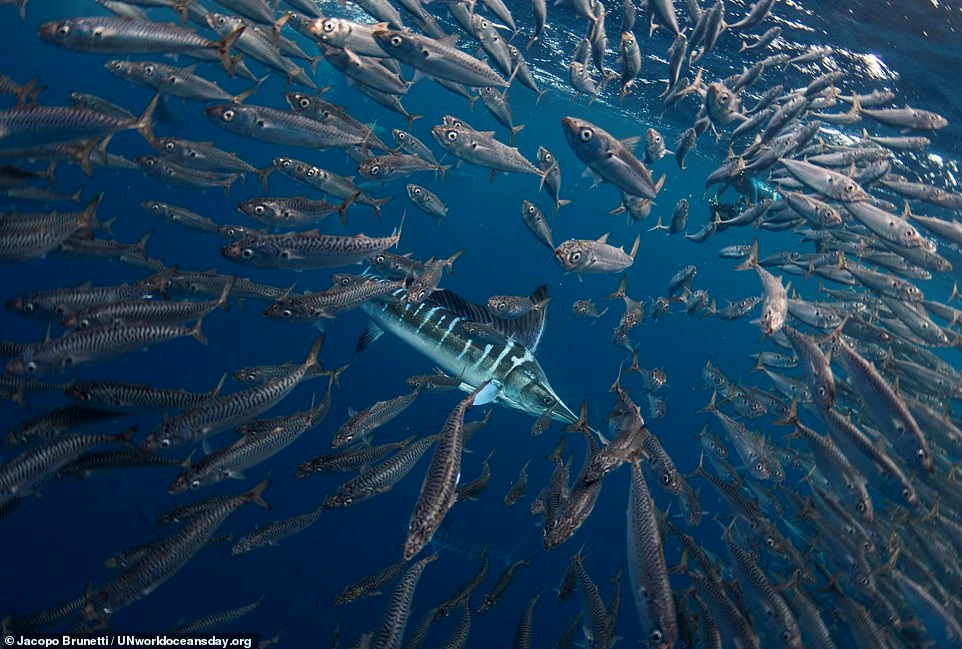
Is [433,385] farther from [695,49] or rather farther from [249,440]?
[695,49]

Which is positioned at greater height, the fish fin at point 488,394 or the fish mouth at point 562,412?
the fish mouth at point 562,412

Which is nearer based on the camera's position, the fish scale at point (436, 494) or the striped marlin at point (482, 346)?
the fish scale at point (436, 494)

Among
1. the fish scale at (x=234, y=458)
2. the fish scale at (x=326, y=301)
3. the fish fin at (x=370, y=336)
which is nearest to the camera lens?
the fish scale at (x=234, y=458)

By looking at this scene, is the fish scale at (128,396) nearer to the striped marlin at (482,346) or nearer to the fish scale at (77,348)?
the fish scale at (77,348)

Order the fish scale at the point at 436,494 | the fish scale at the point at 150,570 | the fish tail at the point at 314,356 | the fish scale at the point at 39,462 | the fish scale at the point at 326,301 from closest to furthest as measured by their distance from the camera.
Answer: the fish scale at the point at 436,494 → the fish scale at the point at 39,462 → the fish scale at the point at 150,570 → the fish tail at the point at 314,356 → the fish scale at the point at 326,301

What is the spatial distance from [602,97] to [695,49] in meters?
24.9

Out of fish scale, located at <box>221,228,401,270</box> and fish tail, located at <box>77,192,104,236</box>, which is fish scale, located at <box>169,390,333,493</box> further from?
fish tail, located at <box>77,192,104,236</box>

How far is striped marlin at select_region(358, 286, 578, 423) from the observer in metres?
6.89

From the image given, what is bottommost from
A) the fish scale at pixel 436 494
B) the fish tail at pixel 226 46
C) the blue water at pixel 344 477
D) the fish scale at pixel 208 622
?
the blue water at pixel 344 477

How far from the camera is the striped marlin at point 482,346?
689 cm

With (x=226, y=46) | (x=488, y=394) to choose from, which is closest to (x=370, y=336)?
(x=488, y=394)

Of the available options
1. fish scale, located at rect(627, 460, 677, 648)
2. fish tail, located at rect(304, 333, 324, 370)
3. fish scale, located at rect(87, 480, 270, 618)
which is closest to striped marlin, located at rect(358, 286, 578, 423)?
fish tail, located at rect(304, 333, 324, 370)

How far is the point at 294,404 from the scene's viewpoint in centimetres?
1642

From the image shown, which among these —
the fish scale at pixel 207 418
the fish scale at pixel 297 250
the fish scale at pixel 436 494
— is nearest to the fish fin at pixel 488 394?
the fish scale at pixel 297 250
